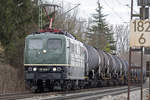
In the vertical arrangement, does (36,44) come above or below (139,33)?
below

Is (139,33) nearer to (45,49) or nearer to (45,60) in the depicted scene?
(45,60)

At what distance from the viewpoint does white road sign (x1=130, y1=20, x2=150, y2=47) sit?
11695 millimetres

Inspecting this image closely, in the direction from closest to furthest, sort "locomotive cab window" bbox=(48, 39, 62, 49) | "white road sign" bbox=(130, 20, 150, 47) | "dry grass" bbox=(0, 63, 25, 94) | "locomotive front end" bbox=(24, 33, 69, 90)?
1. "white road sign" bbox=(130, 20, 150, 47)
2. "locomotive front end" bbox=(24, 33, 69, 90)
3. "locomotive cab window" bbox=(48, 39, 62, 49)
4. "dry grass" bbox=(0, 63, 25, 94)

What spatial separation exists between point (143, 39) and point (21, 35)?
1843cm

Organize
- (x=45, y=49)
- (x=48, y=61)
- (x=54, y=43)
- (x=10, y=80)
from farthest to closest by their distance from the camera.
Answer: (x=10, y=80) → (x=54, y=43) → (x=45, y=49) → (x=48, y=61)

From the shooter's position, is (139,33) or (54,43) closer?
(139,33)

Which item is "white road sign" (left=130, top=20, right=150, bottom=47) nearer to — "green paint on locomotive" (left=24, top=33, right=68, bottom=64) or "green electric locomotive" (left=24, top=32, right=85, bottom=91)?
"green electric locomotive" (left=24, top=32, right=85, bottom=91)

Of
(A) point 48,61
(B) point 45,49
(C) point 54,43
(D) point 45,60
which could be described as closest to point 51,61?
(A) point 48,61

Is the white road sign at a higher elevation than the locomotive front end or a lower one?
higher

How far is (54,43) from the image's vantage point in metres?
21.2

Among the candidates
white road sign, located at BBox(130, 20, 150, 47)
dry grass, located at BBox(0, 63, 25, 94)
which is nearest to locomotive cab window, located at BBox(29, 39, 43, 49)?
dry grass, located at BBox(0, 63, 25, 94)

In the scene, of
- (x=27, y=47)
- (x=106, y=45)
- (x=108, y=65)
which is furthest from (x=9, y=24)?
(x=106, y=45)

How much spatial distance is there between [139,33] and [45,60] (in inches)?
385

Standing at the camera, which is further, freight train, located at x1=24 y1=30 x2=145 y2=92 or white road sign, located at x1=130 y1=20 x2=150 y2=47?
freight train, located at x1=24 y1=30 x2=145 y2=92
